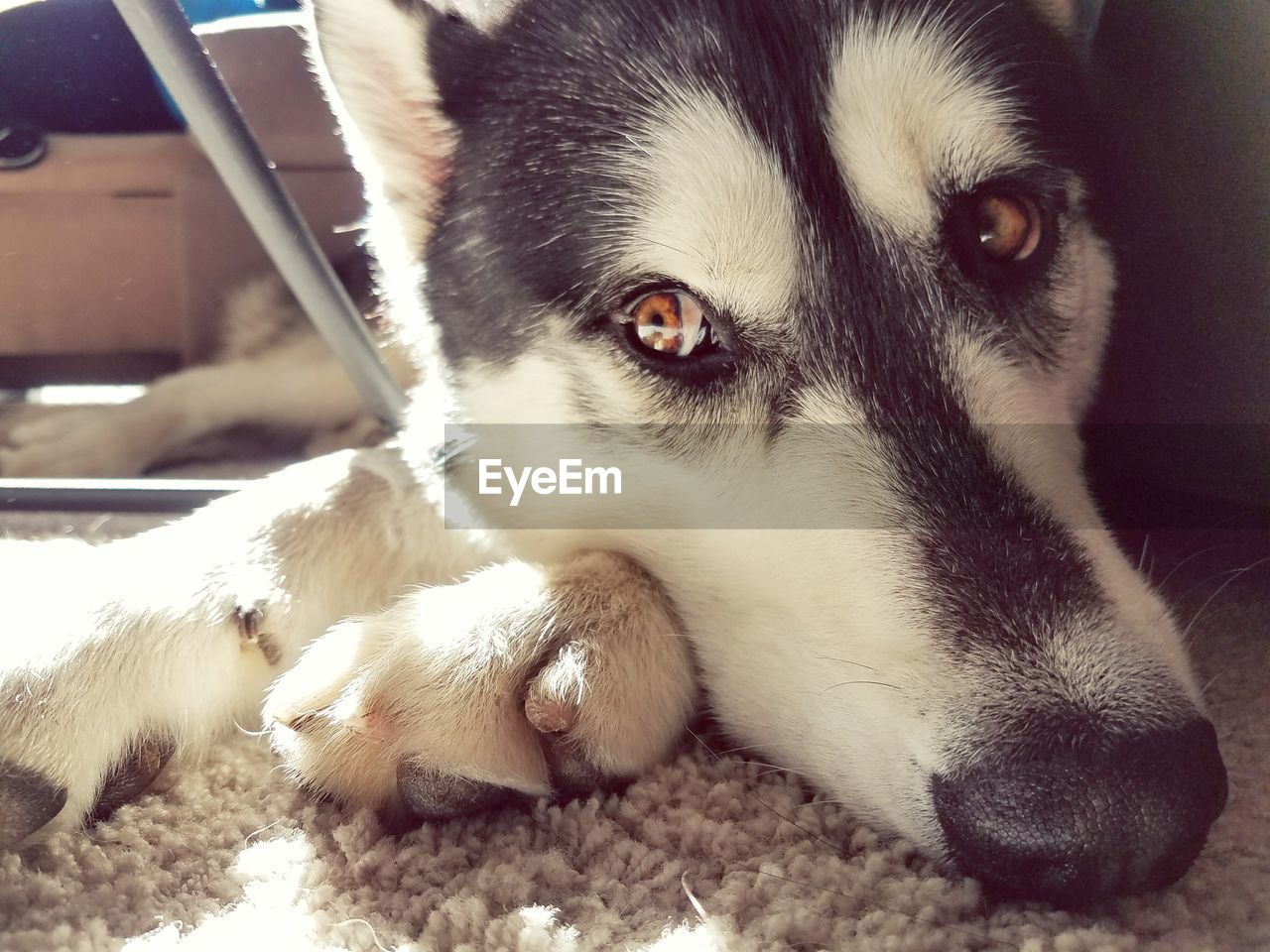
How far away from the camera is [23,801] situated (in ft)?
2.98

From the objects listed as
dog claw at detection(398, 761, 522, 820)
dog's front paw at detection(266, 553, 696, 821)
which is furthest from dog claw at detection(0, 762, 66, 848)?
dog claw at detection(398, 761, 522, 820)

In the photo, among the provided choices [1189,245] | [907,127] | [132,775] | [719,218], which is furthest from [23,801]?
[1189,245]

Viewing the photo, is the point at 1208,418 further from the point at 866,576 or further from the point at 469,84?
the point at 469,84

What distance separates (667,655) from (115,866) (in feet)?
2.05

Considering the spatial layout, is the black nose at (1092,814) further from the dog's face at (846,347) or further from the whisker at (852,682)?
the whisker at (852,682)

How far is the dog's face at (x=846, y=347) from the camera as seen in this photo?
2.64 ft

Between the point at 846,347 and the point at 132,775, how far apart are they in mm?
964

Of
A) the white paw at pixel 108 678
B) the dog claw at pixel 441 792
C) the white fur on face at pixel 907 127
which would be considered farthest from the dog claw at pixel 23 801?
the white fur on face at pixel 907 127

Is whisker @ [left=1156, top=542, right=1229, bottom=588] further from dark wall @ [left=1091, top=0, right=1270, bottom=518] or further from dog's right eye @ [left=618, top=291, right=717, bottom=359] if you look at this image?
dog's right eye @ [left=618, top=291, right=717, bottom=359]

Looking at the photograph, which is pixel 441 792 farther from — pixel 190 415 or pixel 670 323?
pixel 190 415

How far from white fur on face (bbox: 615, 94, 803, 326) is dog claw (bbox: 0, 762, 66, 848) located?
34.2 inches

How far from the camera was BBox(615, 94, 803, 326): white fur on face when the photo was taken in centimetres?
104

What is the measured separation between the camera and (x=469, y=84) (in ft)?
4.18

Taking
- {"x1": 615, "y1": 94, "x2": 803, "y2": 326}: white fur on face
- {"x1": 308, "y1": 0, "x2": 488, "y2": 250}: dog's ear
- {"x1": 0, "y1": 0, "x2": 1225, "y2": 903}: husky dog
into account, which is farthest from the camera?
{"x1": 308, "y1": 0, "x2": 488, "y2": 250}: dog's ear
